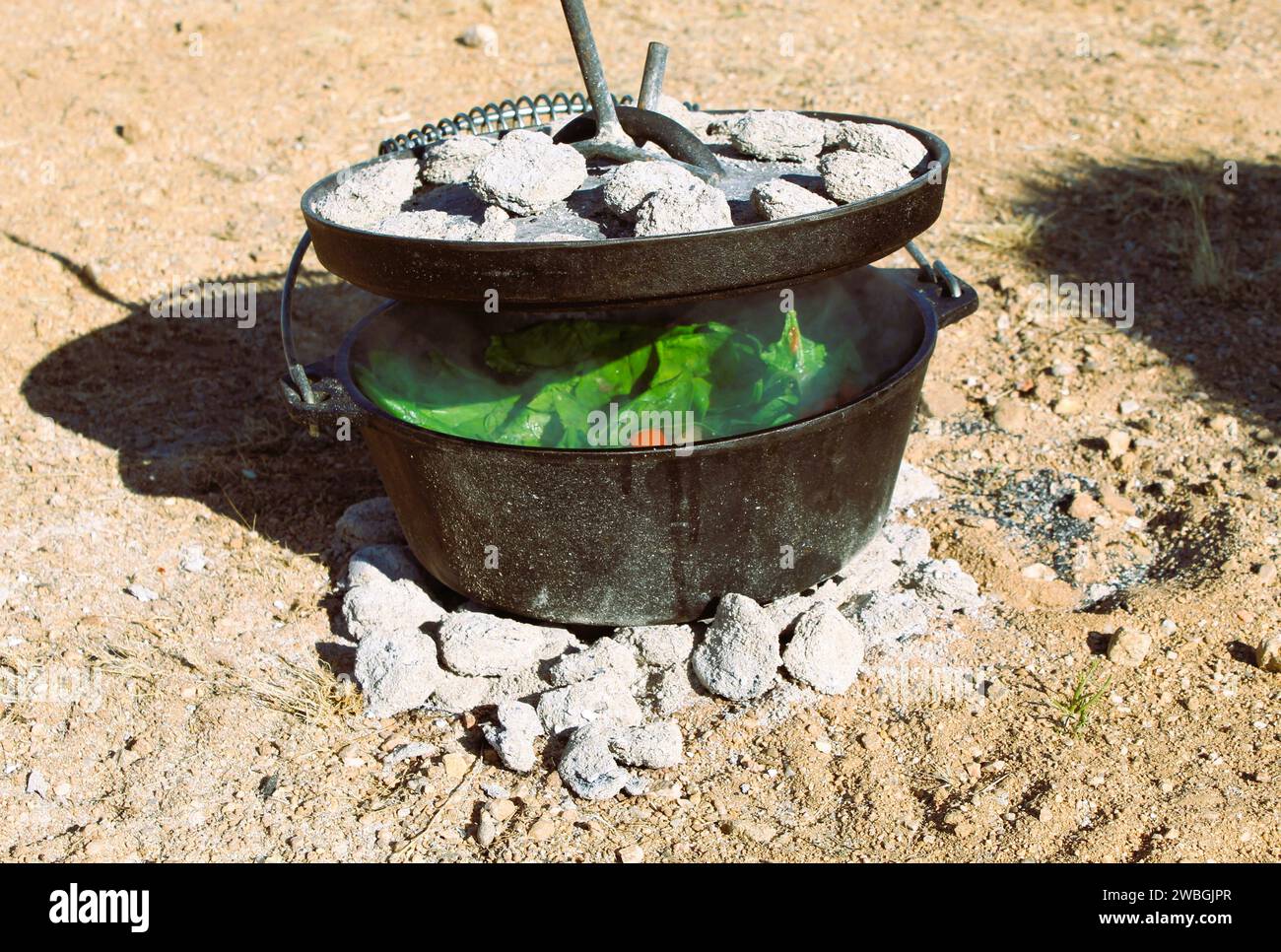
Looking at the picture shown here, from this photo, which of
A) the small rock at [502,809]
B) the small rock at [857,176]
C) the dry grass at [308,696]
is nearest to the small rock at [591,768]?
the small rock at [502,809]

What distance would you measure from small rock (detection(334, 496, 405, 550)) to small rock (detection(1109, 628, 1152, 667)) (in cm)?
189

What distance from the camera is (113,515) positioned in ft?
11.4

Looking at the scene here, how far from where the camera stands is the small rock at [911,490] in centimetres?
345

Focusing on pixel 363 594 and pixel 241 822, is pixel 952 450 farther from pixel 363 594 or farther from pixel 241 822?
pixel 241 822

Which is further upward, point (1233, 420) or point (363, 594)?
point (1233, 420)

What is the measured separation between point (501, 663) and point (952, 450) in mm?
1680

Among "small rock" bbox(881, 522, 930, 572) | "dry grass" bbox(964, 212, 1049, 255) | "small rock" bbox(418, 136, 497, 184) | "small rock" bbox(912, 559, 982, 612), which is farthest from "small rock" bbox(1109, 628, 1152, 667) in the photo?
"dry grass" bbox(964, 212, 1049, 255)

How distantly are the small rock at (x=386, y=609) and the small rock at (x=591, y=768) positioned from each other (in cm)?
63

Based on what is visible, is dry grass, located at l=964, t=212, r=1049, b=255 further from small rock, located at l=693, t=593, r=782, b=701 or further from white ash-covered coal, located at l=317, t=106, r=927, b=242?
small rock, located at l=693, t=593, r=782, b=701

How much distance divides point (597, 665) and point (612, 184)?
1113 millimetres

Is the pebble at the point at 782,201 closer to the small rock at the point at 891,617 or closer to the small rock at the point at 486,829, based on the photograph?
the small rock at the point at 891,617

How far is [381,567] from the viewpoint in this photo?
318 cm

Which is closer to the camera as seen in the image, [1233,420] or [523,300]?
[523,300]

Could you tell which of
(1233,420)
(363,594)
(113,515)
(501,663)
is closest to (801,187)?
(501,663)
